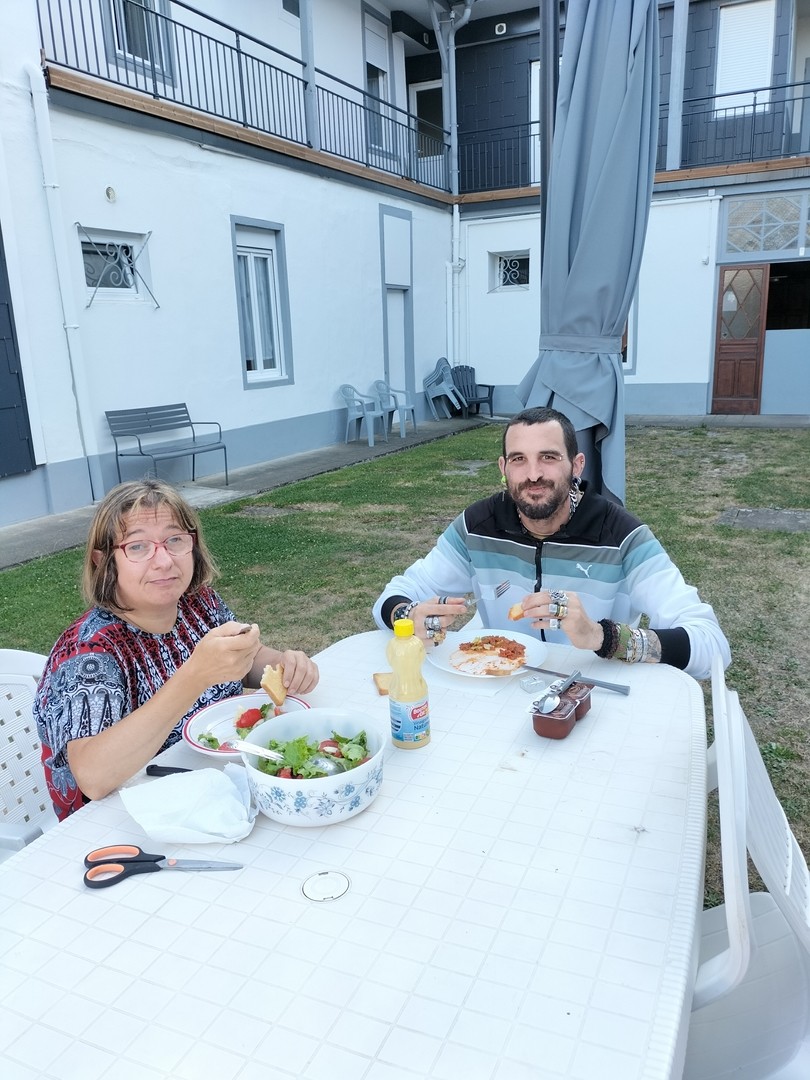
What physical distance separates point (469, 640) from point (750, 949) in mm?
1027

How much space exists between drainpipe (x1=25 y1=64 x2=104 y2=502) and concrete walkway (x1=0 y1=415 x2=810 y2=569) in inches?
22.9

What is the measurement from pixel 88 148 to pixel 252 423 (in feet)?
10.6

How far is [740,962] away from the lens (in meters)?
1.02

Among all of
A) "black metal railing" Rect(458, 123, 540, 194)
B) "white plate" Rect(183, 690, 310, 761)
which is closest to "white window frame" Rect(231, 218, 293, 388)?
"black metal railing" Rect(458, 123, 540, 194)

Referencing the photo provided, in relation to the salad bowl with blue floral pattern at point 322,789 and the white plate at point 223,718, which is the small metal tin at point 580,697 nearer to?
the salad bowl with blue floral pattern at point 322,789

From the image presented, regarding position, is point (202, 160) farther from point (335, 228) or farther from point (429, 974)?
point (429, 974)

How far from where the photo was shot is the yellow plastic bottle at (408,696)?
4.82 ft

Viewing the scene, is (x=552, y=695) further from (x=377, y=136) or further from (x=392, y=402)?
(x=377, y=136)

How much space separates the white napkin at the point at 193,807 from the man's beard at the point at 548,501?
3.52ft

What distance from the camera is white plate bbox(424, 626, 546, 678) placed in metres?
1.78

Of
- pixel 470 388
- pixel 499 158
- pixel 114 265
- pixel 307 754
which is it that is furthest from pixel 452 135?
pixel 307 754

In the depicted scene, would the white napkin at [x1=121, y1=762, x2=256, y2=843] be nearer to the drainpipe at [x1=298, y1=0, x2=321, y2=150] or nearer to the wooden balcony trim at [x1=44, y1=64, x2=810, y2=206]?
the wooden balcony trim at [x1=44, y1=64, x2=810, y2=206]

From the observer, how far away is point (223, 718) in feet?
5.29

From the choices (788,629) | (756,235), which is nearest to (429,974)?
(788,629)
